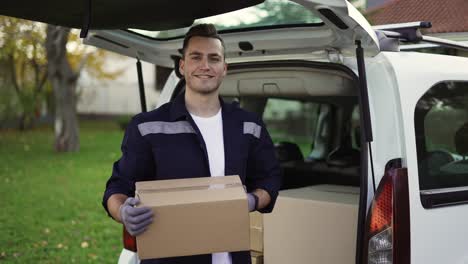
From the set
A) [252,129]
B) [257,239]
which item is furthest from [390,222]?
[257,239]

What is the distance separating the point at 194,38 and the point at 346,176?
216cm

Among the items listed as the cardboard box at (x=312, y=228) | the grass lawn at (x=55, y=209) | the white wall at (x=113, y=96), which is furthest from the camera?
the white wall at (x=113, y=96)

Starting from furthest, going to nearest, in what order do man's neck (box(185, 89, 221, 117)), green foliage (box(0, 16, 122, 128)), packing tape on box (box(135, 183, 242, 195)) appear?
green foliage (box(0, 16, 122, 128)), man's neck (box(185, 89, 221, 117)), packing tape on box (box(135, 183, 242, 195))

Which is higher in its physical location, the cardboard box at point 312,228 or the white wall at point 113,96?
the white wall at point 113,96

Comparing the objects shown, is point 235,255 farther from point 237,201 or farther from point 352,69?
point 352,69

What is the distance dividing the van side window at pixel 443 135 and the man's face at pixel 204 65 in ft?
2.89

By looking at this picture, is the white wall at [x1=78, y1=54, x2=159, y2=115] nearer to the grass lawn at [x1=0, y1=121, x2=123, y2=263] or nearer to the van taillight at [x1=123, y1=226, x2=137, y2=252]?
the grass lawn at [x1=0, y1=121, x2=123, y2=263]

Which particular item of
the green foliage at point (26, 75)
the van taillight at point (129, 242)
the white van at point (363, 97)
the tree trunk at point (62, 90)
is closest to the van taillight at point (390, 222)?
the white van at point (363, 97)

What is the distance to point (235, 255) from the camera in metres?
2.52

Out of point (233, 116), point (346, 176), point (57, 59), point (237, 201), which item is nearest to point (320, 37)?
point (233, 116)

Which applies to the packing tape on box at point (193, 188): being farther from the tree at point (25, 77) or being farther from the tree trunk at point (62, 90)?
the tree at point (25, 77)

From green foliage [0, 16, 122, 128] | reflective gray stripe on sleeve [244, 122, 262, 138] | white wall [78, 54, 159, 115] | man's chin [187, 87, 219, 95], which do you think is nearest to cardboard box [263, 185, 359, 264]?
reflective gray stripe on sleeve [244, 122, 262, 138]

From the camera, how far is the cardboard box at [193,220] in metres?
2.16

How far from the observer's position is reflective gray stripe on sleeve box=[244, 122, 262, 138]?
8.50 feet
